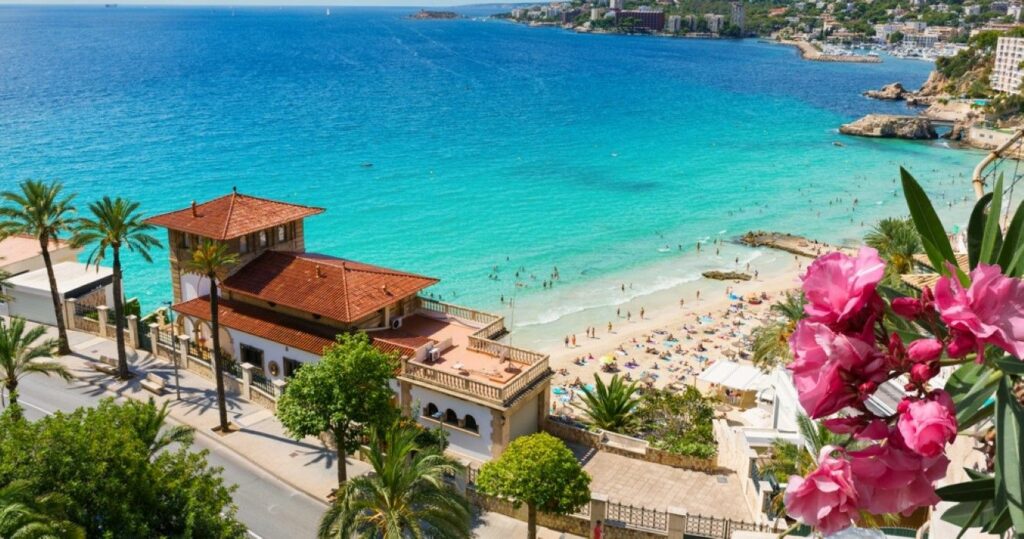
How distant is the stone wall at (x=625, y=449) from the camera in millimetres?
26562

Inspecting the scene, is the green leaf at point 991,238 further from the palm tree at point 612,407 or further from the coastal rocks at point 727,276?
the coastal rocks at point 727,276

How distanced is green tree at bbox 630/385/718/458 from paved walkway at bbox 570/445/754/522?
0.88 metres

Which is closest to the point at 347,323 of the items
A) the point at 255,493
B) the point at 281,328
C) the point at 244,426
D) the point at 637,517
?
the point at 281,328

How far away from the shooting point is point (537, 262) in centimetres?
6006

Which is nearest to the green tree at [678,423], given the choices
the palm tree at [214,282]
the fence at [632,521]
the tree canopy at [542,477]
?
the fence at [632,521]

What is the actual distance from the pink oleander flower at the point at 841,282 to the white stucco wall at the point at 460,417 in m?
23.7

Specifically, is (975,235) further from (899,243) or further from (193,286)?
(193,286)

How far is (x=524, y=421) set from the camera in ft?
90.2

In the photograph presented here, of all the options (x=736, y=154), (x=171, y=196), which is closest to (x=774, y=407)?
(x=171, y=196)

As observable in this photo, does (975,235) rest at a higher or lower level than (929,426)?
higher

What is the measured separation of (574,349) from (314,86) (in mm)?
126297

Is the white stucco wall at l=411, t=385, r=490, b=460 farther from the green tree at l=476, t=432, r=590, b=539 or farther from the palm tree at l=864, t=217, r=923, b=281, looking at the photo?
the palm tree at l=864, t=217, r=923, b=281

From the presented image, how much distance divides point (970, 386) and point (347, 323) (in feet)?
89.0

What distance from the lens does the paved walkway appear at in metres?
24.5
